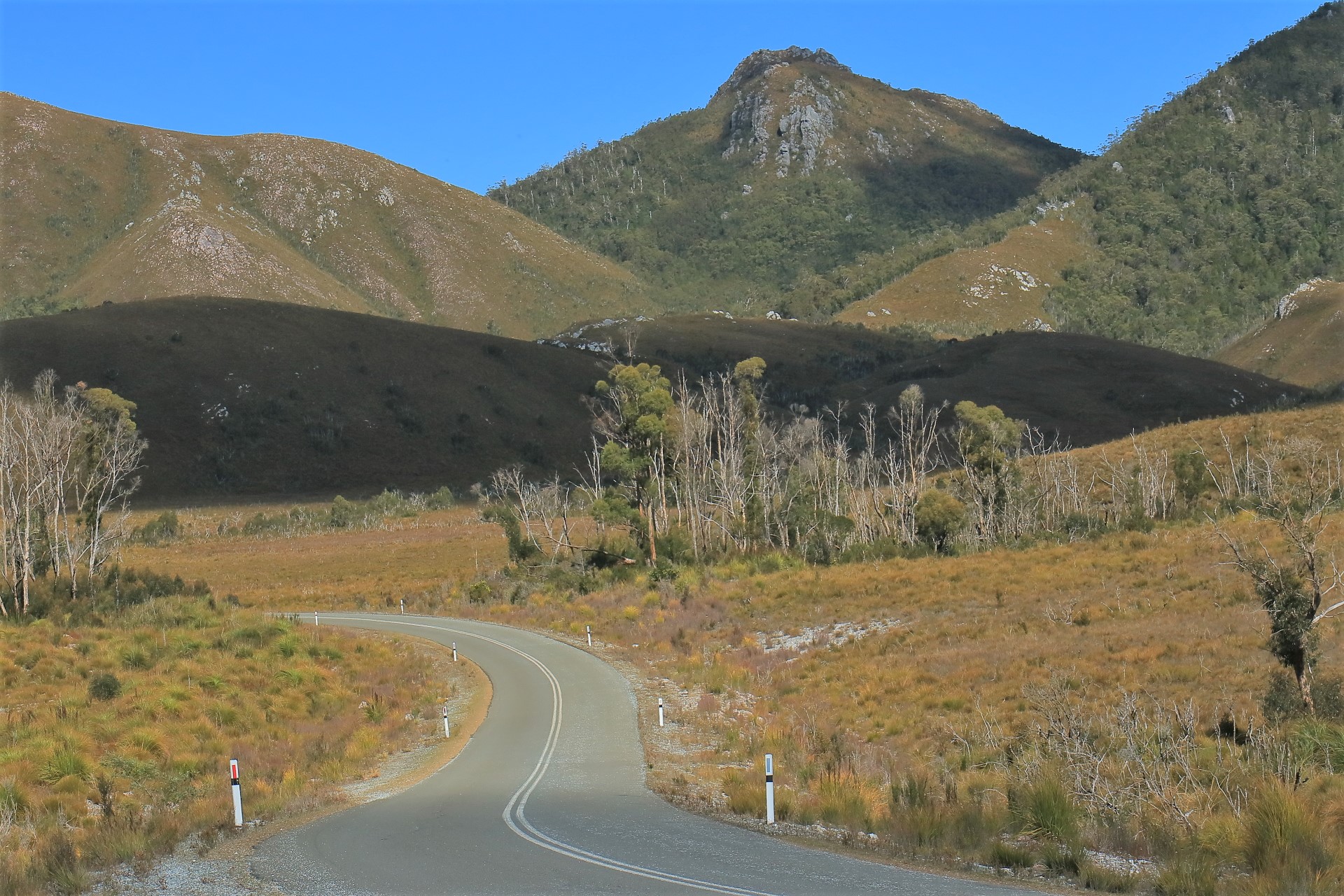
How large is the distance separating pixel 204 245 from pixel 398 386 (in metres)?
72.5

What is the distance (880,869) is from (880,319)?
168 metres

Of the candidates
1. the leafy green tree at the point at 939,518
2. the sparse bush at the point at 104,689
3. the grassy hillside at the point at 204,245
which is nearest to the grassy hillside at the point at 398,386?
the grassy hillside at the point at 204,245

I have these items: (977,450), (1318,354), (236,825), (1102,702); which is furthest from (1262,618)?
(1318,354)

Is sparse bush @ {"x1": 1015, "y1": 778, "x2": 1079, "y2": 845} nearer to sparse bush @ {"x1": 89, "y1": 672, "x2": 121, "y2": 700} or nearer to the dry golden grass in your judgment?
the dry golden grass

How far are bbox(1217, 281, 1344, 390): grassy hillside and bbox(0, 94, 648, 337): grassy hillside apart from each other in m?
100

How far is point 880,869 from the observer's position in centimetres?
1072

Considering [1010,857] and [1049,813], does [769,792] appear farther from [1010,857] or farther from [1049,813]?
[1049,813]

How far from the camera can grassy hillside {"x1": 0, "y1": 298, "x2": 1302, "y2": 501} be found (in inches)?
3812

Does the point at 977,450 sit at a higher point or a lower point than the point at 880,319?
lower

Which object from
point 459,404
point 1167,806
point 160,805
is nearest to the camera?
point 1167,806

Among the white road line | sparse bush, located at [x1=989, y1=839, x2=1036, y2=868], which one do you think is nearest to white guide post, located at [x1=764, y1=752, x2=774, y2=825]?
the white road line

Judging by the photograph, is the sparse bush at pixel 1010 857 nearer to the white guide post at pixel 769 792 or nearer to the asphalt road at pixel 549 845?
the asphalt road at pixel 549 845

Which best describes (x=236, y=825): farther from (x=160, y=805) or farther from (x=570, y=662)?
(x=570, y=662)

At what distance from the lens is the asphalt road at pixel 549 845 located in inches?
409
